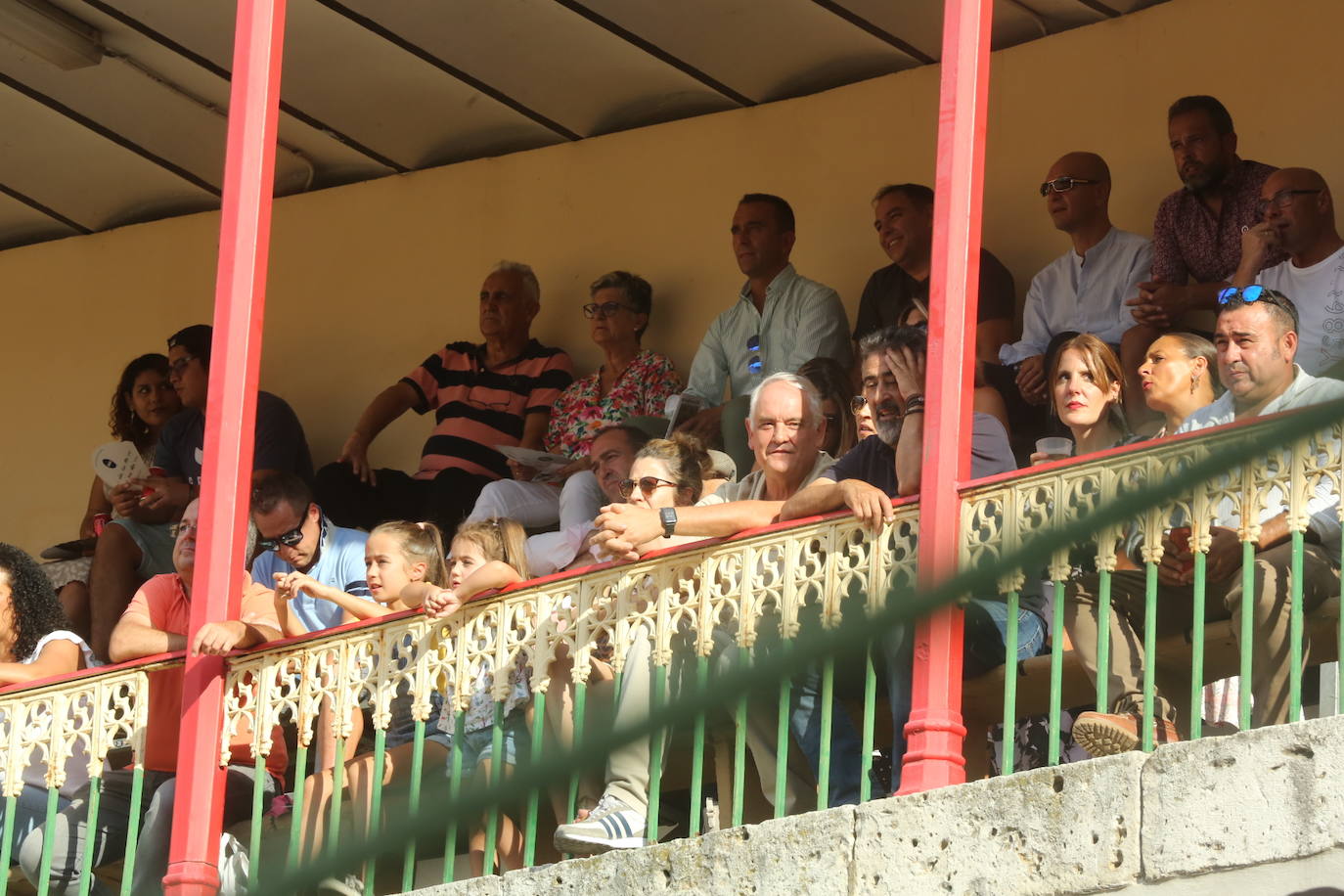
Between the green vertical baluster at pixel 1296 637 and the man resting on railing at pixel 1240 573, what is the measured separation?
0.48ft

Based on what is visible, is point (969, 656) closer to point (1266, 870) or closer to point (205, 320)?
point (1266, 870)

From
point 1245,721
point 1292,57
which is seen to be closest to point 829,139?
point 1292,57

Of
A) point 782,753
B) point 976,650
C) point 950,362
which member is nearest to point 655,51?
point 950,362

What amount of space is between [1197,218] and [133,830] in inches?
152

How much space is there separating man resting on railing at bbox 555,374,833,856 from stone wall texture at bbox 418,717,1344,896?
29 cm

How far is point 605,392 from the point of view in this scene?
30.3ft

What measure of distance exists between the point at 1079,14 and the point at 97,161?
501 centimetres

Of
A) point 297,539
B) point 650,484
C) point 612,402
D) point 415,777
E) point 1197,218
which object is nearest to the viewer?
point 415,777

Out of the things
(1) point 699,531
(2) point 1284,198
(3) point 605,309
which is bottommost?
(1) point 699,531

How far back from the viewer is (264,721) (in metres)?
6.64

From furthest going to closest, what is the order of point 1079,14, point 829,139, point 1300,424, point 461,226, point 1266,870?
1. point 461,226
2. point 829,139
3. point 1079,14
4. point 1266,870
5. point 1300,424

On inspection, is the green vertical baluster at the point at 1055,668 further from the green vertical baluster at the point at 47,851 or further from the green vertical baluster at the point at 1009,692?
the green vertical baluster at the point at 47,851

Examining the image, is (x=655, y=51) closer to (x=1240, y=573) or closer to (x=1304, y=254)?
(x=1304, y=254)

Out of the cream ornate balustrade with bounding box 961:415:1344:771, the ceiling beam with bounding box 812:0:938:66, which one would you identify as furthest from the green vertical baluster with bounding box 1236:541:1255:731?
the ceiling beam with bounding box 812:0:938:66
